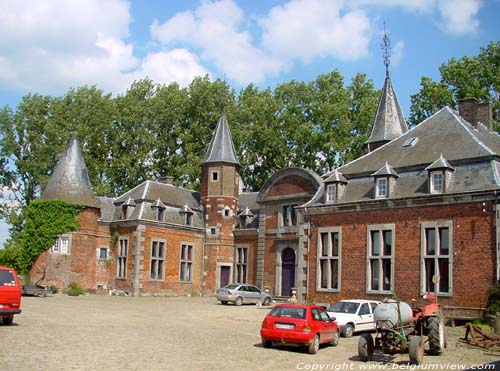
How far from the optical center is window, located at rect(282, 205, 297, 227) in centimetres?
3688

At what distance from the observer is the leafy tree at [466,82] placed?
41.8 metres

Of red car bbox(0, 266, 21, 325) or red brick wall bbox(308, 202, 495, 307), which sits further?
red brick wall bbox(308, 202, 495, 307)

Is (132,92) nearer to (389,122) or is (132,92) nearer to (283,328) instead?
(389,122)

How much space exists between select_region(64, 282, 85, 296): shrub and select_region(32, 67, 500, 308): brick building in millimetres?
398

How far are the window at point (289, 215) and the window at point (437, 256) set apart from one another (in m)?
13.2

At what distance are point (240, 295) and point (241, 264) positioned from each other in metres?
8.92

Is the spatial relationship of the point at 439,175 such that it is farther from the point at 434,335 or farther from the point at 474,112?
the point at 434,335

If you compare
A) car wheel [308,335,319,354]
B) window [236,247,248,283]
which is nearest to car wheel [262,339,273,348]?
car wheel [308,335,319,354]

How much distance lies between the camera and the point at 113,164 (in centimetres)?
5303

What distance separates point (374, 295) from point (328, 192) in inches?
209

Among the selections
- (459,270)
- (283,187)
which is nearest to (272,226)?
(283,187)

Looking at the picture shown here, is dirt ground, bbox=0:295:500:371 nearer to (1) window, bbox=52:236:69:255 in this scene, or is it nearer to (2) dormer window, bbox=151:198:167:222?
(1) window, bbox=52:236:69:255

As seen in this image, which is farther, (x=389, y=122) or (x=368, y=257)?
(x=389, y=122)

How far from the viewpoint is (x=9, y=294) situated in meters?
16.7
